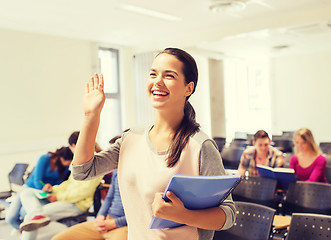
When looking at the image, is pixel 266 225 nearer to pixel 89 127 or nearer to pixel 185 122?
pixel 185 122

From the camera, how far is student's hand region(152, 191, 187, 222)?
943 millimetres

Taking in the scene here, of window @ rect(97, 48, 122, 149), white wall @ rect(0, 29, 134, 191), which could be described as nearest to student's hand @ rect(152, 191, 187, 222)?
white wall @ rect(0, 29, 134, 191)

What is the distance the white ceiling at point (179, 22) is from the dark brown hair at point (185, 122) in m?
4.87

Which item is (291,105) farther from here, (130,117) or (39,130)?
(39,130)

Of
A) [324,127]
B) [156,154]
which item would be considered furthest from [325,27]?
[156,154]

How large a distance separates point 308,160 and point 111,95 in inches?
240

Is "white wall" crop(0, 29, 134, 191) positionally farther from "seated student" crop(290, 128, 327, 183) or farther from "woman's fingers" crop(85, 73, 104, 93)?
"woman's fingers" crop(85, 73, 104, 93)

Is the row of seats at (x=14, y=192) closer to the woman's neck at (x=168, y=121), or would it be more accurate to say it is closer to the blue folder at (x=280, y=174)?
the blue folder at (x=280, y=174)

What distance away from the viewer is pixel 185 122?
1.12m

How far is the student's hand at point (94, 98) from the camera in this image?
3.52ft

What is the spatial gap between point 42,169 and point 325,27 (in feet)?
20.0

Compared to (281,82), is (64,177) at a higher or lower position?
lower

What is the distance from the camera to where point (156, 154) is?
3.47ft

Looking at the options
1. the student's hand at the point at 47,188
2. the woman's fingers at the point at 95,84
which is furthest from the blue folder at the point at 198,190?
the student's hand at the point at 47,188
